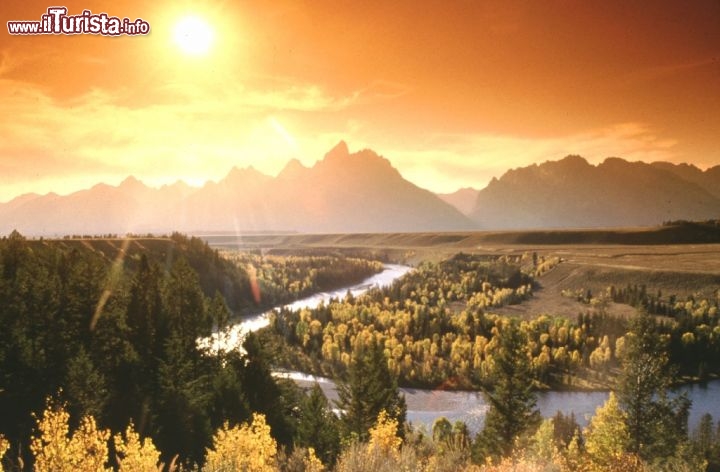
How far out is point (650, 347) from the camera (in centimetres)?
4088

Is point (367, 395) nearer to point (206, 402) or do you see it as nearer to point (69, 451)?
point (206, 402)

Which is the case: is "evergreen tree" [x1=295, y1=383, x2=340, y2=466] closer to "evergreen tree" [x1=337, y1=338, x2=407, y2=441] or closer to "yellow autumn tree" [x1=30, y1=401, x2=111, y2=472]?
"evergreen tree" [x1=337, y1=338, x2=407, y2=441]

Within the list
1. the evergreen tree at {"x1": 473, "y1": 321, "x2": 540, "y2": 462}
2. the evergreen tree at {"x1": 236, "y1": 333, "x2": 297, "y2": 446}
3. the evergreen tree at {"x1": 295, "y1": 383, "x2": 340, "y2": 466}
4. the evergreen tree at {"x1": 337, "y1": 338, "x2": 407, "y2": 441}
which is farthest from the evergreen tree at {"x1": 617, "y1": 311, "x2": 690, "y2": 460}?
the evergreen tree at {"x1": 236, "y1": 333, "x2": 297, "y2": 446}

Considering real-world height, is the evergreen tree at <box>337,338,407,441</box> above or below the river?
above

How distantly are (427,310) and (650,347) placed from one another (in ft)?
333

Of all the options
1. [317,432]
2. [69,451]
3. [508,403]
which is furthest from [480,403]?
A: [69,451]

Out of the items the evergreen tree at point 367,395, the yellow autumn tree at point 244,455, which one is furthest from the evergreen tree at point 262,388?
the yellow autumn tree at point 244,455

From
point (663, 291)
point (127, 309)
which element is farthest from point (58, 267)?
point (663, 291)

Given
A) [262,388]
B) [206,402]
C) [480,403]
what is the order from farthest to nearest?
[480,403] → [262,388] → [206,402]

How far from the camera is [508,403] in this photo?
42.6 meters

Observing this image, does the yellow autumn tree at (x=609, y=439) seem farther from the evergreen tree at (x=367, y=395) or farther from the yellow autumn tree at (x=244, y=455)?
the yellow autumn tree at (x=244, y=455)

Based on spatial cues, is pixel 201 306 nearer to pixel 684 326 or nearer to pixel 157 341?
pixel 157 341

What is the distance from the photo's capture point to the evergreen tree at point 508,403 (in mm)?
41688

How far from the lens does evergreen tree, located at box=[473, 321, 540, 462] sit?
41688 millimetres
